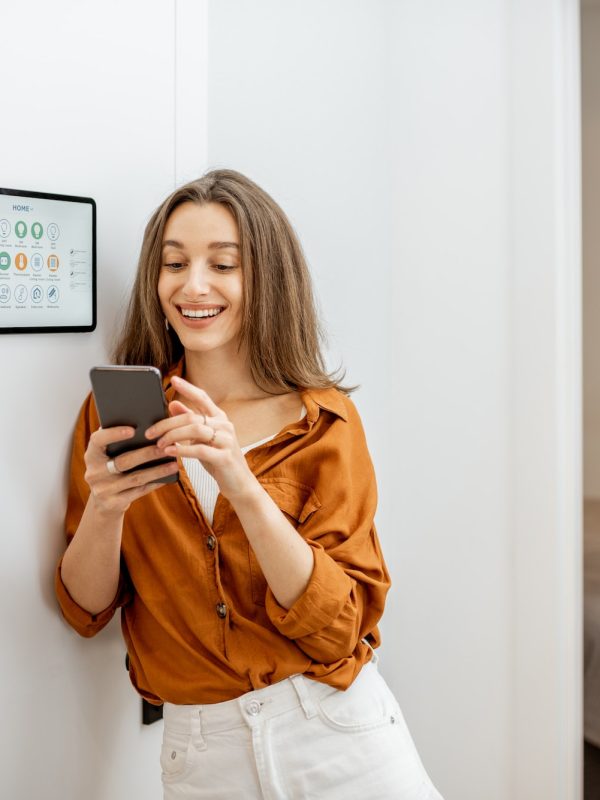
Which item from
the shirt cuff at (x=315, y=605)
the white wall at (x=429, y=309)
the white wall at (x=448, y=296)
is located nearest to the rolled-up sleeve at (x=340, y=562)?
the shirt cuff at (x=315, y=605)

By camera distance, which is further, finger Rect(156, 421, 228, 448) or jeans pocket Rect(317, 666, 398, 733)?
jeans pocket Rect(317, 666, 398, 733)

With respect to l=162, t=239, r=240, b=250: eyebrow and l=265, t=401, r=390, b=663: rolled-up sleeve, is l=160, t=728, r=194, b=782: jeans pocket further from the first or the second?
l=162, t=239, r=240, b=250: eyebrow

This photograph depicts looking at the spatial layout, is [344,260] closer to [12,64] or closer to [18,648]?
[12,64]

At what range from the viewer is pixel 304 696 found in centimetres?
118

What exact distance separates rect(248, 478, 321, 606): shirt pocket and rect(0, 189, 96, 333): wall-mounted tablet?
331 millimetres

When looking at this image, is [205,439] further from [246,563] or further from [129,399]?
[246,563]

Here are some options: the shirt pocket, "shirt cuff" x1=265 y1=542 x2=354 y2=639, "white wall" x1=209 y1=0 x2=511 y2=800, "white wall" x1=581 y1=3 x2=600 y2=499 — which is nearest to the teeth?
the shirt pocket

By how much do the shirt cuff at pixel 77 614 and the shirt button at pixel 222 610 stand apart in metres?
0.14

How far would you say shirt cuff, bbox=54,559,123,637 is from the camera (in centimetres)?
Result: 116

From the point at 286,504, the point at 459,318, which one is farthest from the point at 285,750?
the point at 459,318

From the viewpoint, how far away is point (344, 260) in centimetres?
187

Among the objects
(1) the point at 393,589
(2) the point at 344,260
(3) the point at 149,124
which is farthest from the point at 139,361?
(1) the point at 393,589

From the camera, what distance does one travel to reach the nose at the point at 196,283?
1174 mm

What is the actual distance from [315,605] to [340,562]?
11 cm
